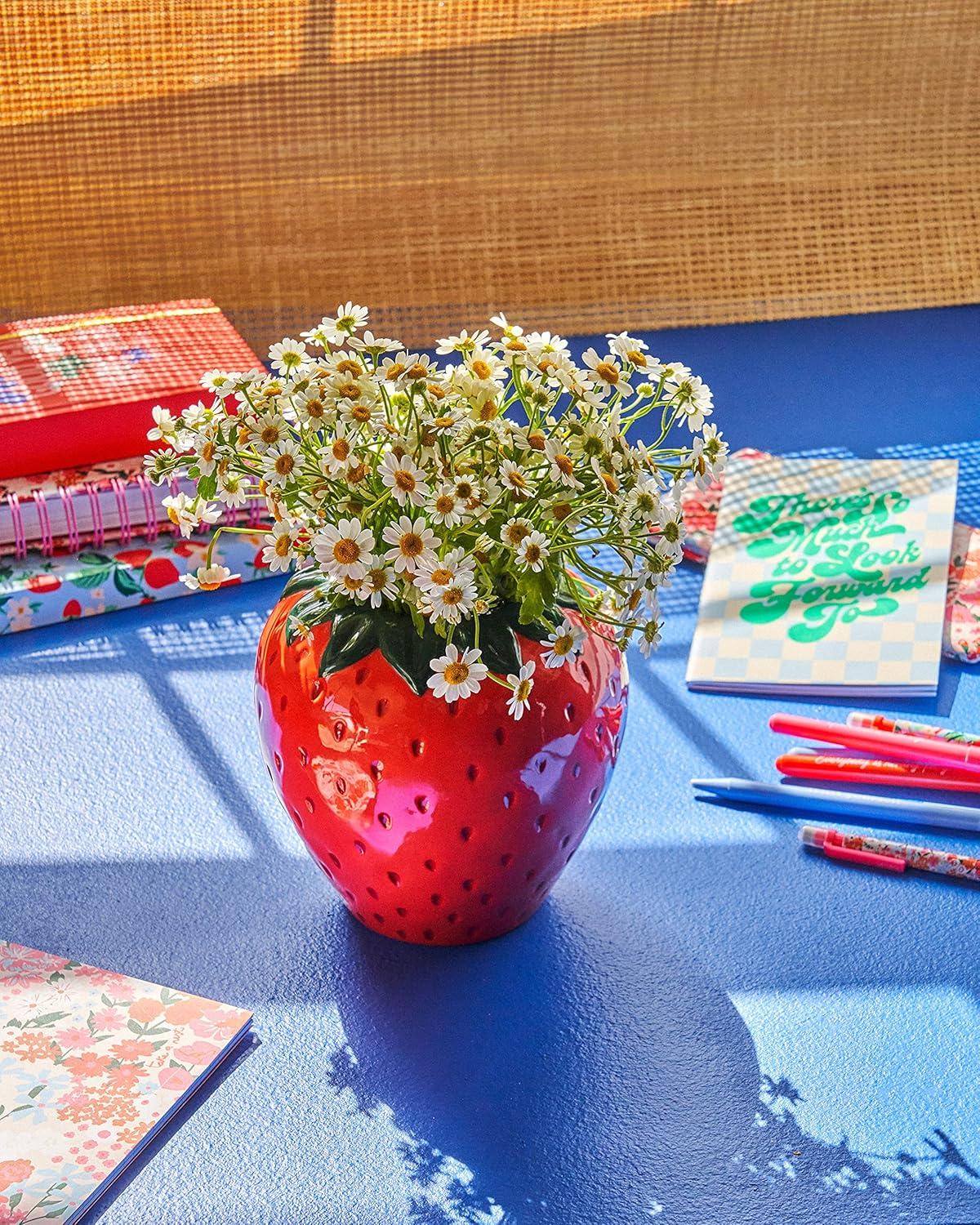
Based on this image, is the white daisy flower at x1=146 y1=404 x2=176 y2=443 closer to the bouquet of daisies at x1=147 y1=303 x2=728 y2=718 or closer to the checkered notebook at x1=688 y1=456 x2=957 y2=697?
the bouquet of daisies at x1=147 y1=303 x2=728 y2=718

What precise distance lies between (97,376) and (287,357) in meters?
0.52

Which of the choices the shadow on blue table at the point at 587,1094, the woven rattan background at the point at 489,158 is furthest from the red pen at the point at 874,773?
the woven rattan background at the point at 489,158

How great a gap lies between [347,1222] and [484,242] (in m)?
1.18

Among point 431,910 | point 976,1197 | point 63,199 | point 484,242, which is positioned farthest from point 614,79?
point 976,1197

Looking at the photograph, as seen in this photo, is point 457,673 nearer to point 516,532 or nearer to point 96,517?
point 516,532

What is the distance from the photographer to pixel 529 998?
679 mm

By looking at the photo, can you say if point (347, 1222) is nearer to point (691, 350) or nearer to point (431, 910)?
point (431, 910)

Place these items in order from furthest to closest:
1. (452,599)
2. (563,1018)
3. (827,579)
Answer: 1. (827,579)
2. (563,1018)
3. (452,599)

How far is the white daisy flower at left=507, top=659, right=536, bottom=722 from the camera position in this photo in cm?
56

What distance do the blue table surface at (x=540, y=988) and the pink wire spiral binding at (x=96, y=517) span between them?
11 cm

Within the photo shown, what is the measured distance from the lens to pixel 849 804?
79cm

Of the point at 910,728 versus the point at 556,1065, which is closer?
the point at 556,1065

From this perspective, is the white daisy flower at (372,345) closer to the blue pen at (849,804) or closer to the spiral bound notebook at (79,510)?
the blue pen at (849,804)

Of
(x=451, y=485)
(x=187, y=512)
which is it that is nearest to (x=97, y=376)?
(x=187, y=512)
